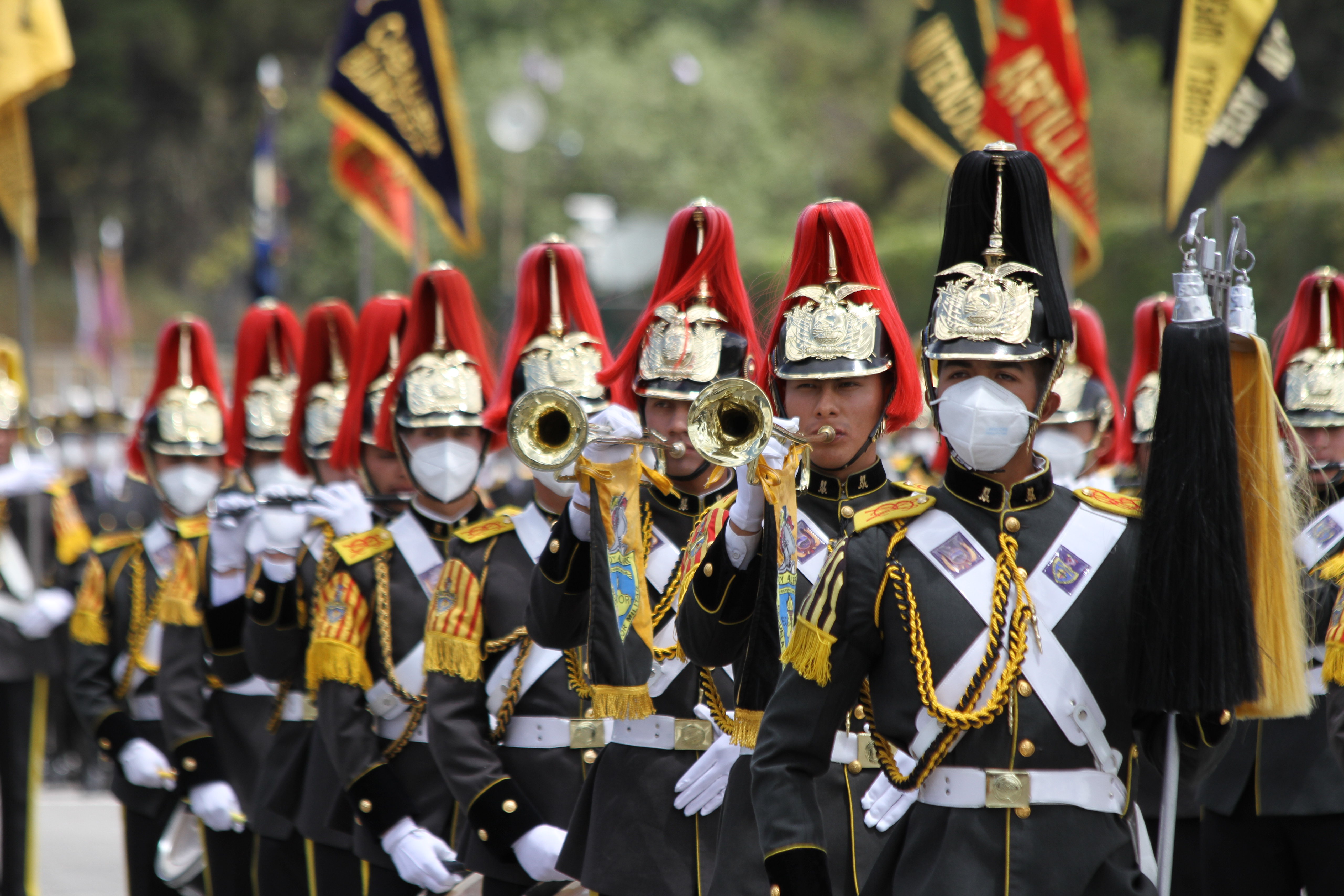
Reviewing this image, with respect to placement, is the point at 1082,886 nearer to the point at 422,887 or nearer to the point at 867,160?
Result: the point at 422,887

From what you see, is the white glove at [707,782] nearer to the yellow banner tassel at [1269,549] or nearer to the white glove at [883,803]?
the white glove at [883,803]

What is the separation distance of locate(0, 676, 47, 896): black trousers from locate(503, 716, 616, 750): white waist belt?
459 cm

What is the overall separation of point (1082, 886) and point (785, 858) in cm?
53

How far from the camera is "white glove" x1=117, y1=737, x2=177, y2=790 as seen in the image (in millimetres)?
7199

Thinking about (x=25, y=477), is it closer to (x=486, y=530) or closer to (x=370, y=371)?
(x=370, y=371)

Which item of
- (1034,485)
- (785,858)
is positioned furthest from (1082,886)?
(1034,485)

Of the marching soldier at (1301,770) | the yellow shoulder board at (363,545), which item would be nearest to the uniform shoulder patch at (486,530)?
the yellow shoulder board at (363,545)

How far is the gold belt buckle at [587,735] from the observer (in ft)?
15.8

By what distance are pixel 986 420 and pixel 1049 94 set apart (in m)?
7.03

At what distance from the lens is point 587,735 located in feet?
15.8

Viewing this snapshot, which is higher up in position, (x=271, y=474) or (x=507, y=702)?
(x=271, y=474)

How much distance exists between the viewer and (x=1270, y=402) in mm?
3059

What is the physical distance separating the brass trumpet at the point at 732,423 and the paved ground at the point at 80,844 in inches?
292

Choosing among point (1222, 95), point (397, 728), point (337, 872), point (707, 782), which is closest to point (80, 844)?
point (337, 872)
